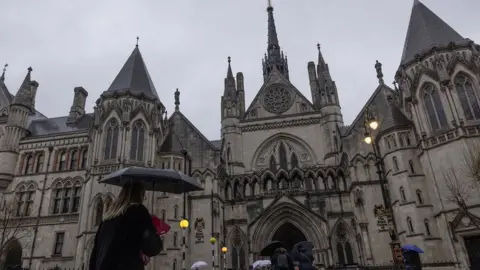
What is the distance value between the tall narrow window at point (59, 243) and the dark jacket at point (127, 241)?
92.5 feet

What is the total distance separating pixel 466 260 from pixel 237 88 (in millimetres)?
24682

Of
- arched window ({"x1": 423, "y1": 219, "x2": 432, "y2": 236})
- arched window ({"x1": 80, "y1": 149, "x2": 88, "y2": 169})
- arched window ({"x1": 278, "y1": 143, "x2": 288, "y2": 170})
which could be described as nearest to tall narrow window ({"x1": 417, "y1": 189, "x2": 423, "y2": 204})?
arched window ({"x1": 423, "y1": 219, "x2": 432, "y2": 236})

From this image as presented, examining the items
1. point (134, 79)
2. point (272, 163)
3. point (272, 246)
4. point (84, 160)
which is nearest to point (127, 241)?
point (272, 246)

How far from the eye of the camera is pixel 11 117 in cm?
3181

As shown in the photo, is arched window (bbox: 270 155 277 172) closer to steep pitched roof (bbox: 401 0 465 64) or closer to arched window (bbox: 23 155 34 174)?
steep pitched roof (bbox: 401 0 465 64)

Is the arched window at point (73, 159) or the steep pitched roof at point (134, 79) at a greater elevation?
the steep pitched roof at point (134, 79)

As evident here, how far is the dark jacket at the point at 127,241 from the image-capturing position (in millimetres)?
3701

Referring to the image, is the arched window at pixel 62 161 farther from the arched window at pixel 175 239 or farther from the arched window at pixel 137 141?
the arched window at pixel 175 239

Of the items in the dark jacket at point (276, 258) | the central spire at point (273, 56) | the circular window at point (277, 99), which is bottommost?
the dark jacket at point (276, 258)

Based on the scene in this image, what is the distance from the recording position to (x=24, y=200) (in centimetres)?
3000

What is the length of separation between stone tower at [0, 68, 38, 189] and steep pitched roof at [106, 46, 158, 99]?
10.1 m

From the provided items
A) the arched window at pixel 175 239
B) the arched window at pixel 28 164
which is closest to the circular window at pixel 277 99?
the arched window at pixel 175 239

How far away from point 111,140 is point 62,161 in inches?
301

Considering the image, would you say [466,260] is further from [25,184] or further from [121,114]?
[25,184]
